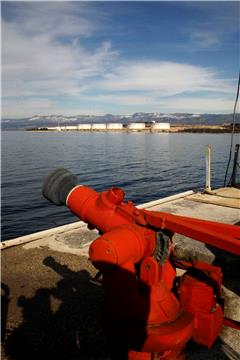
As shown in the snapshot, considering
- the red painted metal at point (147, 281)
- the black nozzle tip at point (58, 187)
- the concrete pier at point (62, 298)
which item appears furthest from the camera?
the concrete pier at point (62, 298)

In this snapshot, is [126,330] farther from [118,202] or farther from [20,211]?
[20,211]

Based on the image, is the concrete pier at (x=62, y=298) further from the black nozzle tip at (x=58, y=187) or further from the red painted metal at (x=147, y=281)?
Result: the black nozzle tip at (x=58, y=187)

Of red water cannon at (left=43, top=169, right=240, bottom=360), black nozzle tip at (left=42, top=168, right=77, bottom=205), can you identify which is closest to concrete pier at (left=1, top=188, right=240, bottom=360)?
red water cannon at (left=43, top=169, right=240, bottom=360)

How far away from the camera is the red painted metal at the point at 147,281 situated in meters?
3.25

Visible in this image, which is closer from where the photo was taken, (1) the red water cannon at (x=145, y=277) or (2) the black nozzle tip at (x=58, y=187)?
(1) the red water cannon at (x=145, y=277)

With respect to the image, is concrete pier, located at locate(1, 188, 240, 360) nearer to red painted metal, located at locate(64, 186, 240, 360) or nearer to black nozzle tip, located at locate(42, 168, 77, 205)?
red painted metal, located at locate(64, 186, 240, 360)

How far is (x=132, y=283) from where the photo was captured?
3.36 meters

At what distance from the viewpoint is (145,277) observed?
11.4 ft

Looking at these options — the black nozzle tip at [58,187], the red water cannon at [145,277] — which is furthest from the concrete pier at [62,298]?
the black nozzle tip at [58,187]

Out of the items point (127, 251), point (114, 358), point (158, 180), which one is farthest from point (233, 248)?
point (158, 180)

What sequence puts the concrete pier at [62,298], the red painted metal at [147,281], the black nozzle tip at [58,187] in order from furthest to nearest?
the concrete pier at [62,298] < the black nozzle tip at [58,187] < the red painted metal at [147,281]

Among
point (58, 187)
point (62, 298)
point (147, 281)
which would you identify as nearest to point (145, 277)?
point (147, 281)

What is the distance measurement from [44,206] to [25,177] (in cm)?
1433

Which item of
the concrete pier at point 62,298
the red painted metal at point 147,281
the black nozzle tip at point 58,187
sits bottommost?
the concrete pier at point 62,298
